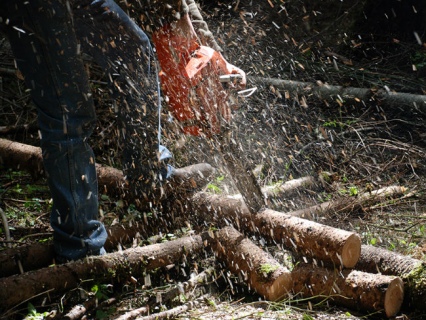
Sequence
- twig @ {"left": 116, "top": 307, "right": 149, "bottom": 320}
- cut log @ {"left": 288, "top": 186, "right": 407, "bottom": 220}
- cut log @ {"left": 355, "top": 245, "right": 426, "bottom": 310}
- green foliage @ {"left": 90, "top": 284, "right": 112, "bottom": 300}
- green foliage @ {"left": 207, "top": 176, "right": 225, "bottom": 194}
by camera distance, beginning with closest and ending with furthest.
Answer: twig @ {"left": 116, "top": 307, "right": 149, "bottom": 320} → cut log @ {"left": 355, "top": 245, "right": 426, "bottom": 310} → green foliage @ {"left": 90, "top": 284, "right": 112, "bottom": 300} → cut log @ {"left": 288, "top": 186, "right": 407, "bottom": 220} → green foliage @ {"left": 207, "top": 176, "right": 225, "bottom": 194}

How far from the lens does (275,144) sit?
4594 mm

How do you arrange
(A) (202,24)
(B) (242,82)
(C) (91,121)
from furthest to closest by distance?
(A) (202,24) → (B) (242,82) → (C) (91,121)

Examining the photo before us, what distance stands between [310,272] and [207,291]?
0.59m

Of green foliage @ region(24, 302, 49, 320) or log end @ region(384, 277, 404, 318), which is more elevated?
green foliage @ region(24, 302, 49, 320)

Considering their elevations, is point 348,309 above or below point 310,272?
below

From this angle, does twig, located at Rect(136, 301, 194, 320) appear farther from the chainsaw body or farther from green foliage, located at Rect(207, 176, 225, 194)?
green foliage, located at Rect(207, 176, 225, 194)

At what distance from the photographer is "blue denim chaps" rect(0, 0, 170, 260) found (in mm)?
2338

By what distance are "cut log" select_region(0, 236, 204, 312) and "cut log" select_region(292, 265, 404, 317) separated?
26.8 inches

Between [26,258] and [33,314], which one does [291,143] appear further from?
[33,314]

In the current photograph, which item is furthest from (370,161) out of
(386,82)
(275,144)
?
(386,82)

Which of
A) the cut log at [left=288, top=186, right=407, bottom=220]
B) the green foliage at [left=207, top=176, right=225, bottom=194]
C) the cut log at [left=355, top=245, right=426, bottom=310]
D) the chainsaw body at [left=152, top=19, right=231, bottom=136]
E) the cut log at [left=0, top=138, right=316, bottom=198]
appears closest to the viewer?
the cut log at [left=355, top=245, right=426, bottom=310]

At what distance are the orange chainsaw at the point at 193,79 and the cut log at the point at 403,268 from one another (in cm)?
107

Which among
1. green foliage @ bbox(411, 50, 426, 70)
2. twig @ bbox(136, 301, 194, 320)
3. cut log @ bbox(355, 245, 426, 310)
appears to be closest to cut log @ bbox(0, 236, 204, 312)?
twig @ bbox(136, 301, 194, 320)

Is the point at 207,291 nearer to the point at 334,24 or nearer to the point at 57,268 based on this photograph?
the point at 57,268
